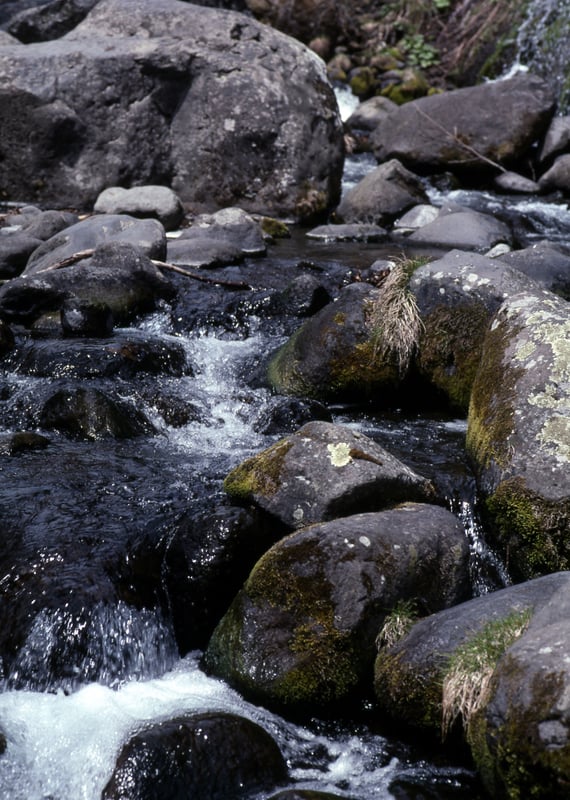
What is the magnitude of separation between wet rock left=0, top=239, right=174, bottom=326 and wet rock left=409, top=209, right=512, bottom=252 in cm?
444

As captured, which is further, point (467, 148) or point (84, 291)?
point (467, 148)

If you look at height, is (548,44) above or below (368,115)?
above

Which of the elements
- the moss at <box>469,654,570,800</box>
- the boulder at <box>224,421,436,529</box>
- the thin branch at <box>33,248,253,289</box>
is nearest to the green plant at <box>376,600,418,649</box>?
the boulder at <box>224,421,436,529</box>

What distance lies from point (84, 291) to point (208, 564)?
4.36 m

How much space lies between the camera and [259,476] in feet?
16.4

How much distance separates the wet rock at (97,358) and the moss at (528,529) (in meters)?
3.44

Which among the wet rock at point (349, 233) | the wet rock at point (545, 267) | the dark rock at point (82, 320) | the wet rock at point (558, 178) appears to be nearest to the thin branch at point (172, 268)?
the dark rock at point (82, 320)

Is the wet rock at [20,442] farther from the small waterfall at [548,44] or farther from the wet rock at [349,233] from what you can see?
the small waterfall at [548,44]

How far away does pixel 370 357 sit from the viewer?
6.77 meters

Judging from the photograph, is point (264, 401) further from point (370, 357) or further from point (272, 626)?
point (272, 626)

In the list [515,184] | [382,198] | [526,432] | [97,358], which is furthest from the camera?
[515,184]

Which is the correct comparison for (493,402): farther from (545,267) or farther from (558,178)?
(558,178)

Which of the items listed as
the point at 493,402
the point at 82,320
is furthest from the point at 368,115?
the point at 493,402

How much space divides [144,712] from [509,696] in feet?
5.37
